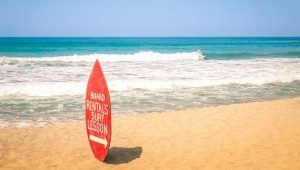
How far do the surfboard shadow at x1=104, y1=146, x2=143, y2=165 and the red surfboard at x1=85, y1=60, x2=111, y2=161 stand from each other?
219 millimetres

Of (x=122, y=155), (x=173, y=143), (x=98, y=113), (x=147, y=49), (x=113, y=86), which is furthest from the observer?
(x=147, y=49)

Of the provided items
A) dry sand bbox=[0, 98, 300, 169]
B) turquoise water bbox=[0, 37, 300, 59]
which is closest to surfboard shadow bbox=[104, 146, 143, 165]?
dry sand bbox=[0, 98, 300, 169]

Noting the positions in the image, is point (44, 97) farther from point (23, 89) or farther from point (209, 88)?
point (209, 88)

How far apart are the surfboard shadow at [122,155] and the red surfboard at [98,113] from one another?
22 cm

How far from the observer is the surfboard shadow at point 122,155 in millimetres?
4980

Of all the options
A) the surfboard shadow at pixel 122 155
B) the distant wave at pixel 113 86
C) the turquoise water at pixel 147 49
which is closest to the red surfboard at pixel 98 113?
the surfboard shadow at pixel 122 155

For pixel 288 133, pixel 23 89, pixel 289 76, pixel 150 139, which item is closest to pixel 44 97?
pixel 23 89

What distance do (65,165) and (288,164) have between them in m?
3.23

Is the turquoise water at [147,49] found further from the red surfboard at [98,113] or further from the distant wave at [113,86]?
the red surfboard at [98,113]

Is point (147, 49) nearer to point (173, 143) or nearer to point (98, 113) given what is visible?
point (173, 143)

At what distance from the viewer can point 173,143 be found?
5.69 metres

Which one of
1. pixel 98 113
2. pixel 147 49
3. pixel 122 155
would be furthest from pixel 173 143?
pixel 147 49

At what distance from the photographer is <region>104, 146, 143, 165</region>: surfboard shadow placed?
16.3 ft

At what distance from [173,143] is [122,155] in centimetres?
98
